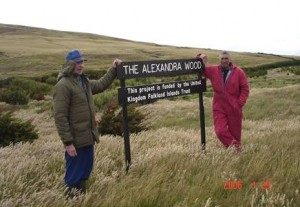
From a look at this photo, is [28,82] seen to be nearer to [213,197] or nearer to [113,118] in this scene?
[113,118]

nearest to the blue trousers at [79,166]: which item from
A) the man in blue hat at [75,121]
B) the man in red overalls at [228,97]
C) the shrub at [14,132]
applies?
the man in blue hat at [75,121]

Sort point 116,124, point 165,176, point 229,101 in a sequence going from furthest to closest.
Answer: point 116,124
point 229,101
point 165,176

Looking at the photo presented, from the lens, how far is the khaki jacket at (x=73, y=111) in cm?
493

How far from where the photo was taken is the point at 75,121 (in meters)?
5.09

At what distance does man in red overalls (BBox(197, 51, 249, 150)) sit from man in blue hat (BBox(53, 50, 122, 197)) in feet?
9.85

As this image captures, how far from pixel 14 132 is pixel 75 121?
5.67 metres

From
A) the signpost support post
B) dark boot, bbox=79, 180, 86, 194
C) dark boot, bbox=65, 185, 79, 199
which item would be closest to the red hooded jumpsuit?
the signpost support post

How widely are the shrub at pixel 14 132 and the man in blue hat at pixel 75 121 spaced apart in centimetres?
516

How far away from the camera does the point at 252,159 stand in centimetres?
612

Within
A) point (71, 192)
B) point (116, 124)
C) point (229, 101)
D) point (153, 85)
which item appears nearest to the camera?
point (71, 192)

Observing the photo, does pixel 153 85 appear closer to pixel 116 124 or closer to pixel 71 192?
pixel 71 192

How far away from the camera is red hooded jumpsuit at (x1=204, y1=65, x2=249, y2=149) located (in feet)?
25.0

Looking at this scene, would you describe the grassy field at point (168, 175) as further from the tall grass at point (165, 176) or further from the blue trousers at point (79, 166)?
the blue trousers at point (79, 166)

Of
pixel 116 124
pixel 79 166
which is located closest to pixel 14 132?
pixel 116 124
